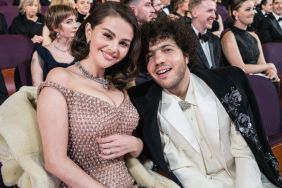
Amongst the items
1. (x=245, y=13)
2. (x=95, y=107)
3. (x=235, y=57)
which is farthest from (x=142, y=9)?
(x=95, y=107)

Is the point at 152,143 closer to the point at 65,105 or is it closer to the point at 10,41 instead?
the point at 65,105

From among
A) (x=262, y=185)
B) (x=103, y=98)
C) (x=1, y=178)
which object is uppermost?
(x=103, y=98)

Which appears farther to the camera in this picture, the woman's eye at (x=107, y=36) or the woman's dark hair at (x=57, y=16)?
the woman's dark hair at (x=57, y=16)

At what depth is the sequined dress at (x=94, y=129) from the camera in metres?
1.17

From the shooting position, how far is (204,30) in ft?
9.36

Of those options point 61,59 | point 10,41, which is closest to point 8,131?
point 61,59

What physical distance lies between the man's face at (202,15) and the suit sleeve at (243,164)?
1.44m

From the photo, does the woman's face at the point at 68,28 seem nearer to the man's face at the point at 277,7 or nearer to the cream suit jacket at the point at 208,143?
the cream suit jacket at the point at 208,143

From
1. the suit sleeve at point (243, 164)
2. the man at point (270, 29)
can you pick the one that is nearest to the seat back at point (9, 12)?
the man at point (270, 29)

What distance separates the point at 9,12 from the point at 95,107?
3150 millimetres

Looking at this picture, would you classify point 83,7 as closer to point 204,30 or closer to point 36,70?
point 204,30

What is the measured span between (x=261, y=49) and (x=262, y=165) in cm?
175

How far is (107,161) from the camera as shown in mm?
1244

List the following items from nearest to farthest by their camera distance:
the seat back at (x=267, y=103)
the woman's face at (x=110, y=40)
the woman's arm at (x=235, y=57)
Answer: the woman's face at (x=110, y=40)
the seat back at (x=267, y=103)
the woman's arm at (x=235, y=57)
